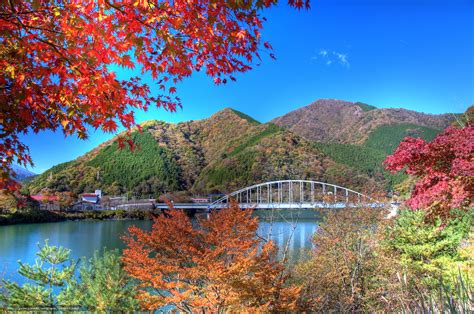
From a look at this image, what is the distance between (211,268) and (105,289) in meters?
1.95

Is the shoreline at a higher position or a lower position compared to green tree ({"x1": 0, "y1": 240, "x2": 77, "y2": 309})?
lower

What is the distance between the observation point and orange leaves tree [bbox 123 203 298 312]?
4.41 m

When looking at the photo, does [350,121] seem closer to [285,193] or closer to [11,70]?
[285,193]

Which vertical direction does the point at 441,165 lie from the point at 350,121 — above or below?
below

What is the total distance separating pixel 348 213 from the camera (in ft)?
35.3

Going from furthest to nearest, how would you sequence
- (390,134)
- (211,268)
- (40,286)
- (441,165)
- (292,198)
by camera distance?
(390,134)
(292,198)
(40,286)
(441,165)
(211,268)

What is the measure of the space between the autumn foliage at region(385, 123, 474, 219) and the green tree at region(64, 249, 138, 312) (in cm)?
434

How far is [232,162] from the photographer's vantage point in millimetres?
63938

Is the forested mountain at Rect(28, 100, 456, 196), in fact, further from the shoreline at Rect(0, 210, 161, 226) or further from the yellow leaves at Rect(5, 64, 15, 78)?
the yellow leaves at Rect(5, 64, 15, 78)

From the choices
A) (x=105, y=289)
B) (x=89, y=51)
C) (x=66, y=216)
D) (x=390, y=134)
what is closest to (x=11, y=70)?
(x=89, y=51)

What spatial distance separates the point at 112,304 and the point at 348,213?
7.72m

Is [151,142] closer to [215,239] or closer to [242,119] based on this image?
[242,119]

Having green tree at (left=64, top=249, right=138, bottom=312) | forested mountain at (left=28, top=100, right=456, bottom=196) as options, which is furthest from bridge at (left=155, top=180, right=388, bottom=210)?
green tree at (left=64, top=249, right=138, bottom=312)

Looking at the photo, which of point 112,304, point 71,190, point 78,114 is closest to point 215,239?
point 112,304
